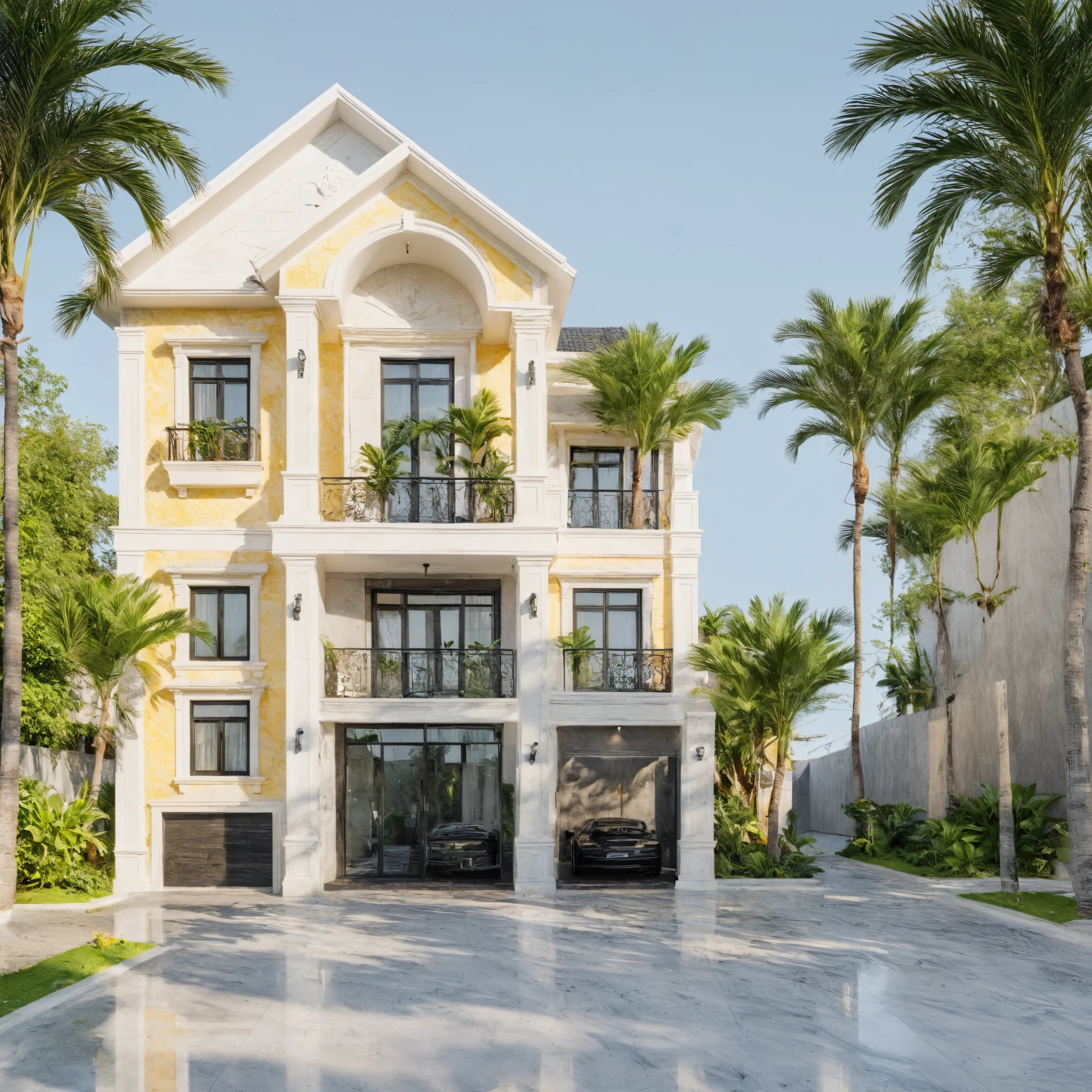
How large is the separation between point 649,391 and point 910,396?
7.02 metres

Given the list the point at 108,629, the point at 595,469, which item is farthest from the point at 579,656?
the point at 108,629

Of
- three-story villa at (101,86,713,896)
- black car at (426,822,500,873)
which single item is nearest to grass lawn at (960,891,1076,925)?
three-story villa at (101,86,713,896)

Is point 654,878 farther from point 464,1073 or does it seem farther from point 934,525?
point 464,1073

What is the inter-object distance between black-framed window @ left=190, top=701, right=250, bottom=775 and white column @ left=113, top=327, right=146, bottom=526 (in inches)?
101

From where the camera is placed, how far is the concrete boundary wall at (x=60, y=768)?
20766mm

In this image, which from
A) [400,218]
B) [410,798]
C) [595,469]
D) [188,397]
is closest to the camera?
[400,218]

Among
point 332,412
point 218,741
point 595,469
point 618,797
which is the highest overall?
point 332,412

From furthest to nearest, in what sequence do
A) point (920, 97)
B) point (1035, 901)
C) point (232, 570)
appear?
point (232, 570) < point (1035, 901) < point (920, 97)

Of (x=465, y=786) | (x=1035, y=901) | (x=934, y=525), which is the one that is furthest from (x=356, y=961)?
(x=934, y=525)

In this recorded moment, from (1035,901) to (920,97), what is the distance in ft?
35.5

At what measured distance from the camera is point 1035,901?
1641 cm

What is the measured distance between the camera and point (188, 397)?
65.4 ft

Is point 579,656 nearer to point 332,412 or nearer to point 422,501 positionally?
point 422,501

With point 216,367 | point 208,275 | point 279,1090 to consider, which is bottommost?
point 279,1090
